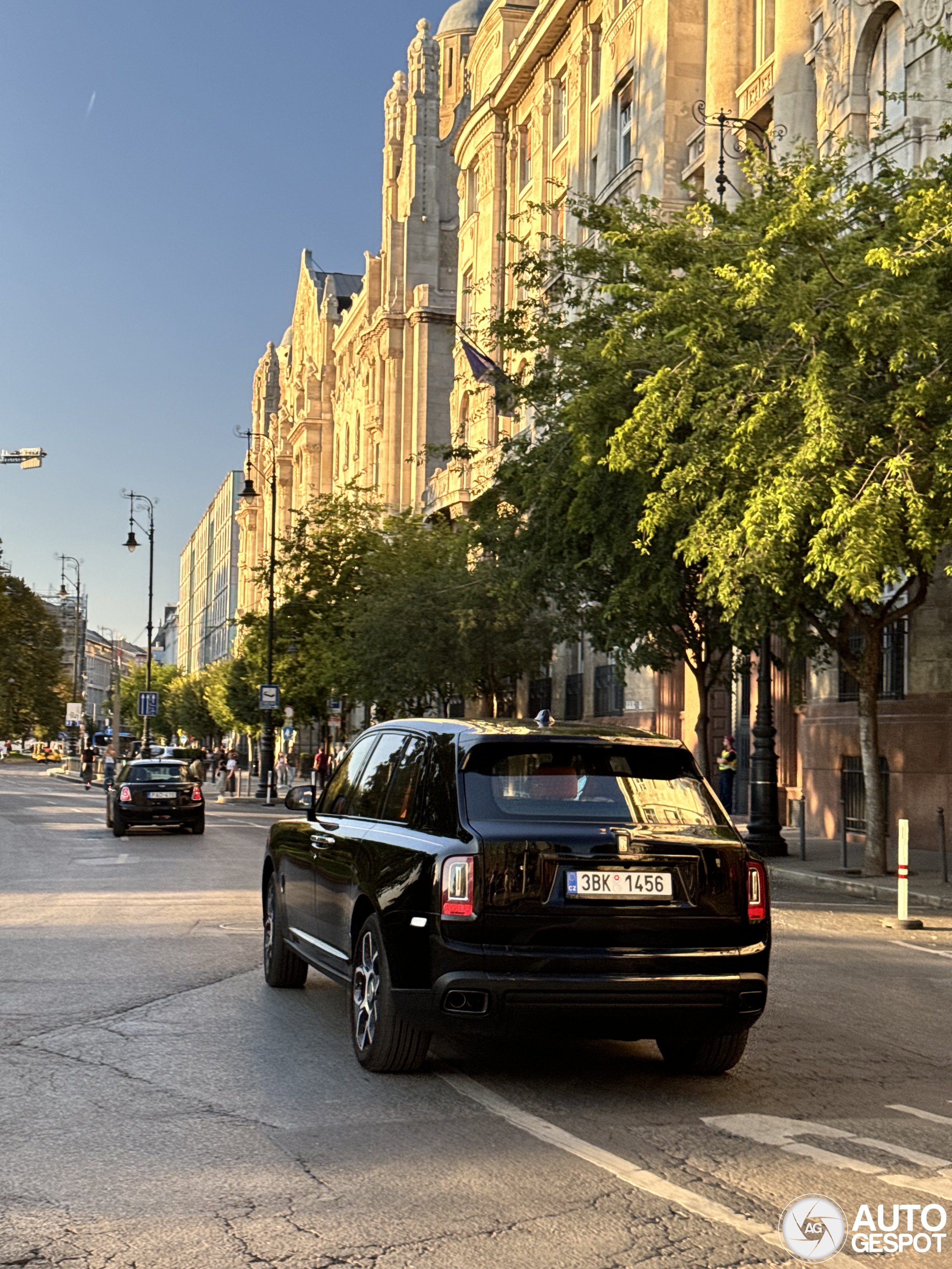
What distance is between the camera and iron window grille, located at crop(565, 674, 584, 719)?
1779 inches

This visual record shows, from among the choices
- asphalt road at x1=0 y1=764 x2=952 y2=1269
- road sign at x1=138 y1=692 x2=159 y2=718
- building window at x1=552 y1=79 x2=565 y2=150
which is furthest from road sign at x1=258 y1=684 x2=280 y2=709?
asphalt road at x1=0 y1=764 x2=952 y2=1269

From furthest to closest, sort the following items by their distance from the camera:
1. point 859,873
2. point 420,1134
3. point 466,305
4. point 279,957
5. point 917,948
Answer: point 466,305, point 859,873, point 917,948, point 279,957, point 420,1134

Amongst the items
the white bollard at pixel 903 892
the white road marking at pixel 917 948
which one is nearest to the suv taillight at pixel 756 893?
the white road marking at pixel 917 948

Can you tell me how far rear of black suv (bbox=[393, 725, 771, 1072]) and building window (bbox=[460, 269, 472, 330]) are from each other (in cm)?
5108

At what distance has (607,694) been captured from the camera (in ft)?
140

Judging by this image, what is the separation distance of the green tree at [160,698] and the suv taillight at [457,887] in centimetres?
12459

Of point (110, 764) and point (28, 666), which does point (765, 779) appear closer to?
point (110, 764)

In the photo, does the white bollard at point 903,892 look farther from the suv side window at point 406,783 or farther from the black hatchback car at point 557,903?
the suv side window at point 406,783

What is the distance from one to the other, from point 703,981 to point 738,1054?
2.27ft

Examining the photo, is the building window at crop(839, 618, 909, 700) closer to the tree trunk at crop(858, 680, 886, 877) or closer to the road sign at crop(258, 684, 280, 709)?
the tree trunk at crop(858, 680, 886, 877)

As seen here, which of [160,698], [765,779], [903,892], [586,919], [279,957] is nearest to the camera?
[586,919]

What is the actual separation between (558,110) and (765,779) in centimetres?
3314

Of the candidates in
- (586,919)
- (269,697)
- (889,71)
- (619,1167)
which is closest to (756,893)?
(586,919)

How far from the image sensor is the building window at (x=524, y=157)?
177ft
